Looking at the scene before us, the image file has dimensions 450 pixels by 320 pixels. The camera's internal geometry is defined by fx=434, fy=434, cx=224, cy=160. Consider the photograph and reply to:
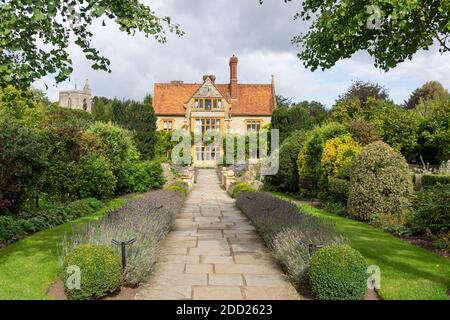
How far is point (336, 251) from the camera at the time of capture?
487cm

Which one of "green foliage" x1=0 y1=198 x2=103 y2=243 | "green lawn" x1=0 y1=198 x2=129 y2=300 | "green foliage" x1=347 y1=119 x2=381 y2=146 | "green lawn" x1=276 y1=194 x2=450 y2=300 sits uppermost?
"green foliage" x1=347 y1=119 x2=381 y2=146

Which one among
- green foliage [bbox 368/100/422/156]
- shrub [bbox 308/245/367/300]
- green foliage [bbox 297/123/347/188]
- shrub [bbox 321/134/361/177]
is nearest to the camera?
shrub [bbox 308/245/367/300]

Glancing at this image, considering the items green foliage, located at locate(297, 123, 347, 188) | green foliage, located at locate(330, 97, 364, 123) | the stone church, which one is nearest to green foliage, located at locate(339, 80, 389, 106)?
green foliage, located at locate(330, 97, 364, 123)

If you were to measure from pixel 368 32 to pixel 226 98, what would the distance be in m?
38.6

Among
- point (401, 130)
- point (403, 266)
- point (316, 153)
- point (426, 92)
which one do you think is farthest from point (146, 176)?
point (426, 92)

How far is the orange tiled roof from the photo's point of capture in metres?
45.0

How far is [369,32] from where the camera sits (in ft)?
21.0

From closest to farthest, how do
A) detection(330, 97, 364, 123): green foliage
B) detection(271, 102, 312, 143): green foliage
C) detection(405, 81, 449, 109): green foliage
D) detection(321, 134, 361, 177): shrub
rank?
detection(321, 134, 361, 177): shrub
detection(271, 102, 312, 143): green foliage
detection(330, 97, 364, 123): green foliage
detection(405, 81, 449, 109): green foliage

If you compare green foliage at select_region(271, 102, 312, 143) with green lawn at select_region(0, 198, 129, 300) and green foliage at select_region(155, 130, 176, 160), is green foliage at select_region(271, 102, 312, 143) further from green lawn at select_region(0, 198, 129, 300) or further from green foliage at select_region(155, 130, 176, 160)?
green lawn at select_region(0, 198, 129, 300)

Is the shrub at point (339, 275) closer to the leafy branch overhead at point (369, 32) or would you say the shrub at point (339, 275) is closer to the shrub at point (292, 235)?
the shrub at point (292, 235)

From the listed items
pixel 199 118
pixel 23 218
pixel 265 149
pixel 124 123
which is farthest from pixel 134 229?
pixel 199 118

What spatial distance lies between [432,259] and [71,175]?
36.6 ft

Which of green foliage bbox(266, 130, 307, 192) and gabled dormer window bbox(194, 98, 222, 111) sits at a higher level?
gabled dormer window bbox(194, 98, 222, 111)

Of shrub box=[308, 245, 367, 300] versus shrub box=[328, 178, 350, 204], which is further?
shrub box=[328, 178, 350, 204]
